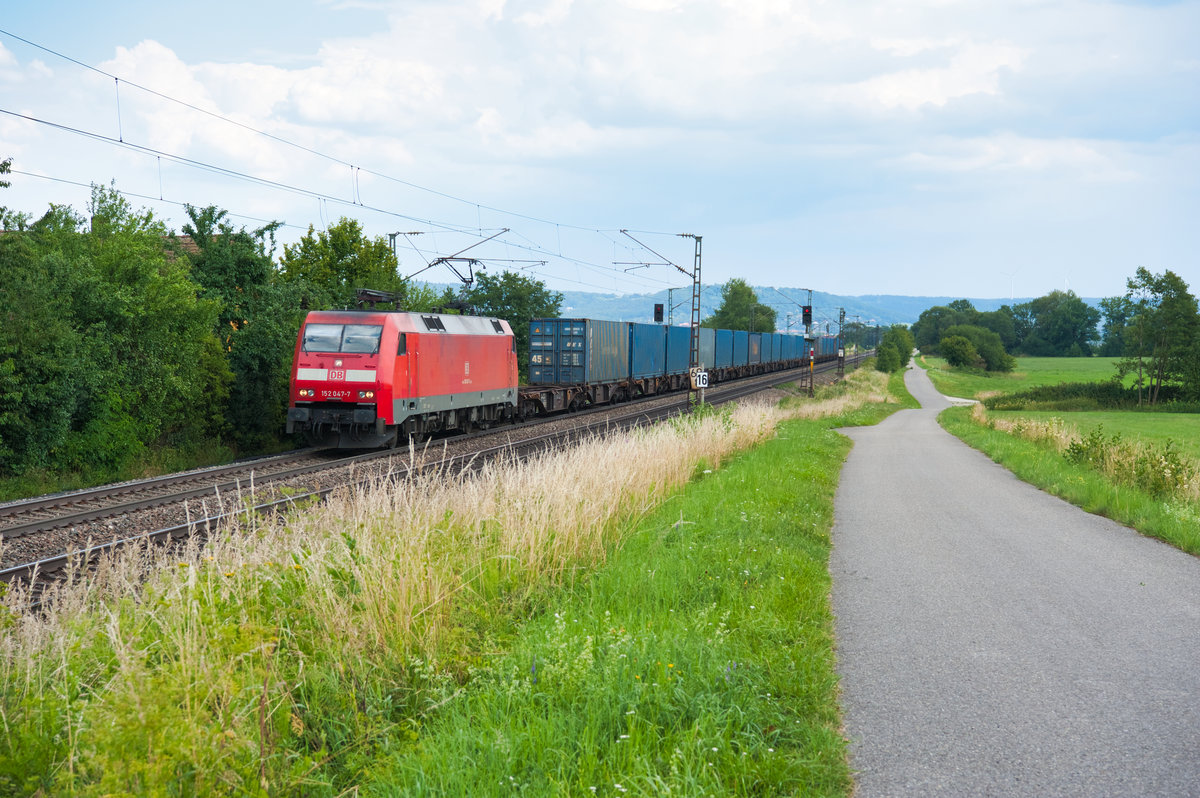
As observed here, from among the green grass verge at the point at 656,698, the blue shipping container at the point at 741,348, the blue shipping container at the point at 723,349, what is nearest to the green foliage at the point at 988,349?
the blue shipping container at the point at 741,348

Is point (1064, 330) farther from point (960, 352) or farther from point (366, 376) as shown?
point (366, 376)

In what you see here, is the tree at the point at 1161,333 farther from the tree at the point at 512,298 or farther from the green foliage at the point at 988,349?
the green foliage at the point at 988,349

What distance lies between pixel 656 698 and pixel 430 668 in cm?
130

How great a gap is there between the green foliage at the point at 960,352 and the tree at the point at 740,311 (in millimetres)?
25571

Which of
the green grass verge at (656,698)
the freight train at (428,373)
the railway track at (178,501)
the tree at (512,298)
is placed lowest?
the railway track at (178,501)

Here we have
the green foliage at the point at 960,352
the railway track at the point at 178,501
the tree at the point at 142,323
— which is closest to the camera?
the railway track at the point at 178,501

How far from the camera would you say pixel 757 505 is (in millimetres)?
10430

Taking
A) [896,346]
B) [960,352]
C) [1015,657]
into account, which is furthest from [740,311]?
[1015,657]

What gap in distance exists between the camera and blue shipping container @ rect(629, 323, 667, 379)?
35.3m

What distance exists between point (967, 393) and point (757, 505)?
71076 millimetres

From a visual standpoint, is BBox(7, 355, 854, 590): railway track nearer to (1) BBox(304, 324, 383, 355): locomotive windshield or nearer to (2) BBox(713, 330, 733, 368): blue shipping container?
(1) BBox(304, 324, 383, 355): locomotive windshield

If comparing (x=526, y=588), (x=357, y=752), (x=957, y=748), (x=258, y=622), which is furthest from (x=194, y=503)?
(x=957, y=748)

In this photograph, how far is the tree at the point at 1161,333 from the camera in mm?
61188

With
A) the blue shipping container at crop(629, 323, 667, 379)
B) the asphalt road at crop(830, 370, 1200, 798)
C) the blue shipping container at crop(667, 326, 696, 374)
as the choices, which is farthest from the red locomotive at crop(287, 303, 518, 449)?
the blue shipping container at crop(667, 326, 696, 374)
